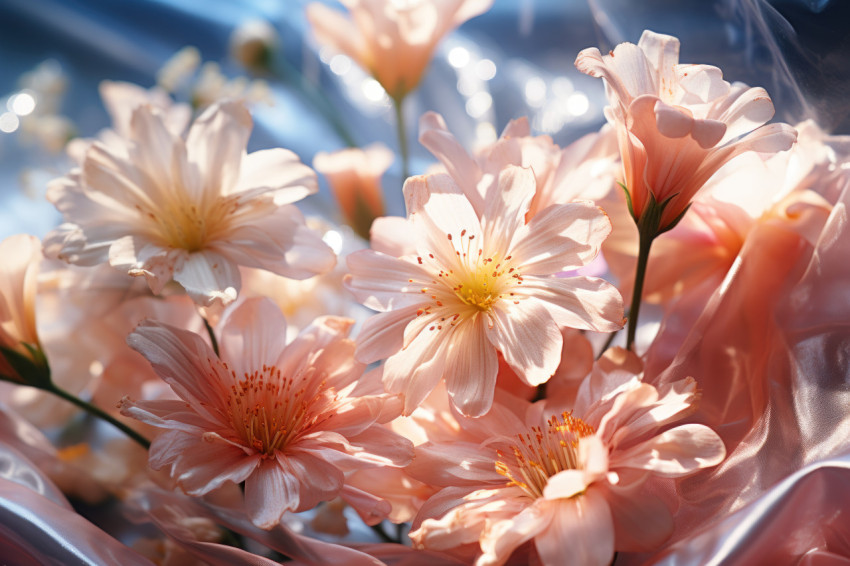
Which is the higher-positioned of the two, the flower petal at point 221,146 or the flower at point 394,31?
the flower at point 394,31

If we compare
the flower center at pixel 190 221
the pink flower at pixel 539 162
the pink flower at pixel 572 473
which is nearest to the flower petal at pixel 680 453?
the pink flower at pixel 572 473

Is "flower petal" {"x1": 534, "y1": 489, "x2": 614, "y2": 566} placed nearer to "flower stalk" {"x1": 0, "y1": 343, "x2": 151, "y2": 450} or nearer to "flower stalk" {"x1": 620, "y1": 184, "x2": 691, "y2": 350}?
"flower stalk" {"x1": 620, "y1": 184, "x2": 691, "y2": 350}

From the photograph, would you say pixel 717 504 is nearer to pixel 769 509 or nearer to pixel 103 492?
A: pixel 769 509

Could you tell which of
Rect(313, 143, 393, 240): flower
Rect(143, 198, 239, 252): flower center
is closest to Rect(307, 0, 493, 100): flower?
Rect(313, 143, 393, 240): flower

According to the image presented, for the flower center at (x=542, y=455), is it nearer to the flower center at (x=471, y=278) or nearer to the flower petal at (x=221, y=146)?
the flower center at (x=471, y=278)

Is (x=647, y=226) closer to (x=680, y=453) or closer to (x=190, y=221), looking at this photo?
(x=680, y=453)

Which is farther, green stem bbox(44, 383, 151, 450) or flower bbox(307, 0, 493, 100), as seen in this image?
flower bbox(307, 0, 493, 100)

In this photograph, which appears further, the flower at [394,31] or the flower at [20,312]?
the flower at [394,31]
